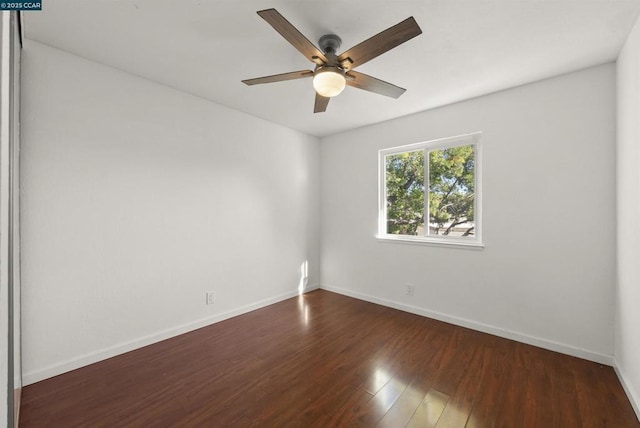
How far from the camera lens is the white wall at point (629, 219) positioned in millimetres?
1739

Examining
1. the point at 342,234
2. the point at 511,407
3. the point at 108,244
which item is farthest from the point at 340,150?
the point at 511,407

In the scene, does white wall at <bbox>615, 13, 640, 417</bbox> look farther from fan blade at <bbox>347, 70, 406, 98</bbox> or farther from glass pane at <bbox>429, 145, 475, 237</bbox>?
fan blade at <bbox>347, 70, 406, 98</bbox>

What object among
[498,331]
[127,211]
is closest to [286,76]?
[127,211]

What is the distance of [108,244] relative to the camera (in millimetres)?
2303

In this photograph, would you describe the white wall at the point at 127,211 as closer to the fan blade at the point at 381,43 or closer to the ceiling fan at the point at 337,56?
the ceiling fan at the point at 337,56

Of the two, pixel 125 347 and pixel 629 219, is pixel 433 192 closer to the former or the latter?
pixel 629 219

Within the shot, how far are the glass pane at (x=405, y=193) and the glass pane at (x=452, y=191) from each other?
14 centimetres

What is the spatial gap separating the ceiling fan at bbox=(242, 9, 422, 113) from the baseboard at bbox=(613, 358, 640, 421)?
2.56 meters

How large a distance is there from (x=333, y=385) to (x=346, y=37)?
97.7 inches

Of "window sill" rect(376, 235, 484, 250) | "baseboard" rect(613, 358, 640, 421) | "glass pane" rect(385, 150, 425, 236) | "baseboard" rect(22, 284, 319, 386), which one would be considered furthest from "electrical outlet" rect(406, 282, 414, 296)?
"baseboard" rect(22, 284, 319, 386)

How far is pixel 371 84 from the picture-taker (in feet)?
6.60

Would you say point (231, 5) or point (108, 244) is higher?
point (231, 5)

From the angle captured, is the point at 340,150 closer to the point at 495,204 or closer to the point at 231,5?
the point at 495,204

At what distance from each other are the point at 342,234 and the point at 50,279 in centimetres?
314
